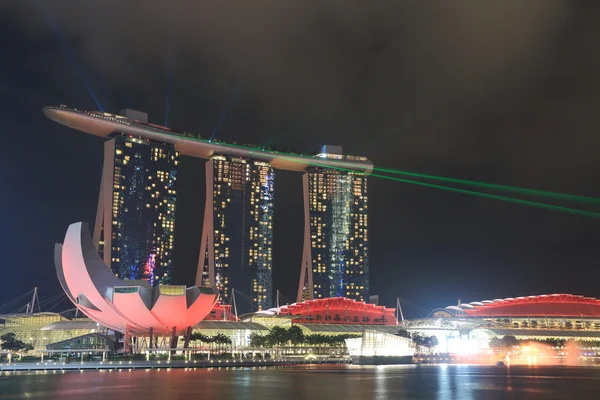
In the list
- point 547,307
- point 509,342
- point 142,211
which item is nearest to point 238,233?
point 142,211

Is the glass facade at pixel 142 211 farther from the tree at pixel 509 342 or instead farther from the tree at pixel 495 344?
the tree at pixel 509 342

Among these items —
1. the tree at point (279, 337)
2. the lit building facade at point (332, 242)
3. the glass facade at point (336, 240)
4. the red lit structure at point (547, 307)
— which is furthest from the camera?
the glass facade at point (336, 240)

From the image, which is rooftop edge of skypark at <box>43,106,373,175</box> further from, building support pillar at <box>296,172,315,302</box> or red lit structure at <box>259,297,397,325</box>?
red lit structure at <box>259,297,397,325</box>

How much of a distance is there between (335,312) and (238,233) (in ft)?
124

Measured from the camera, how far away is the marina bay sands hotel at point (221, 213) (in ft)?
538

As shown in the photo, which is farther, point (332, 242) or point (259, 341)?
point (332, 242)

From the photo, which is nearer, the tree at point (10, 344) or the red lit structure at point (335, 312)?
the tree at point (10, 344)

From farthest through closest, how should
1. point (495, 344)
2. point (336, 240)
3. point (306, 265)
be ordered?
point (306, 265), point (336, 240), point (495, 344)

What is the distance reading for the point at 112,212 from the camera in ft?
534

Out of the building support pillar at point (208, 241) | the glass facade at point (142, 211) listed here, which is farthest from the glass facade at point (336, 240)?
the glass facade at point (142, 211)

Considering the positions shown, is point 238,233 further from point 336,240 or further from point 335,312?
point 335,312

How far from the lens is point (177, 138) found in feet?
566

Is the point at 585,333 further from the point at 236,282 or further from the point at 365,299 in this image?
the point at 236,282

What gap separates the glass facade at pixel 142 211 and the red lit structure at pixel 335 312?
107 ft
